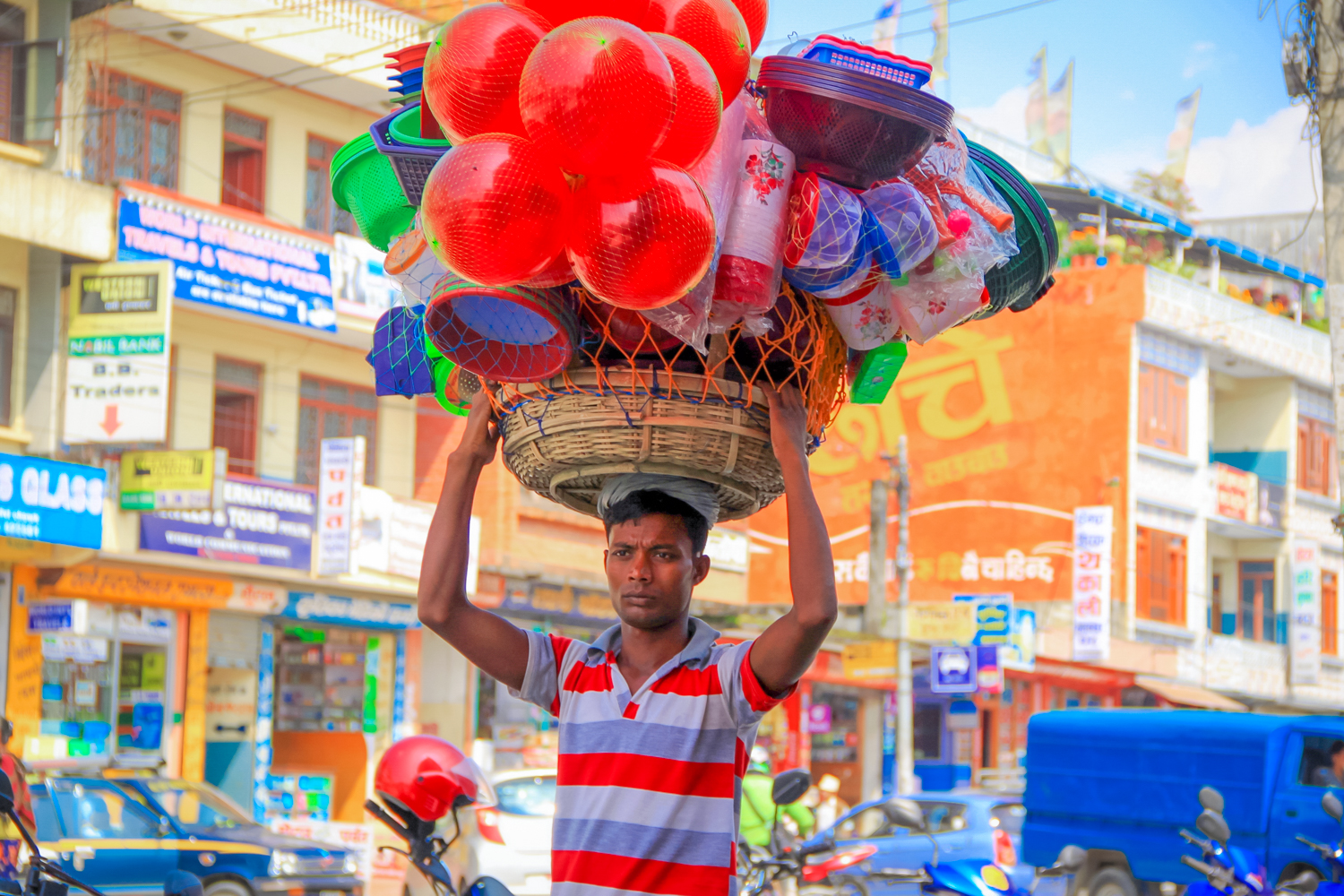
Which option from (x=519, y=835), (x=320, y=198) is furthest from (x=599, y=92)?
(x=320, y=198)

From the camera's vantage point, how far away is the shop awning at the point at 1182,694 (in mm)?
28984

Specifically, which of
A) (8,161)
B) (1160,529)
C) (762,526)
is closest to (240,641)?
(8,161)

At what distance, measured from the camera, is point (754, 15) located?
9.91 feet

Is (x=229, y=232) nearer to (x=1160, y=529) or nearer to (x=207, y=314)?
(x=207, y=314)

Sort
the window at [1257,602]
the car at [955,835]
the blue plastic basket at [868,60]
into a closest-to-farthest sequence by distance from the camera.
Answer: the blue plastic basket at [868,60] → the car at [955,835] → the window at [1257,602]

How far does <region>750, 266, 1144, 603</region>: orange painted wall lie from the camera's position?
29219 millimetres

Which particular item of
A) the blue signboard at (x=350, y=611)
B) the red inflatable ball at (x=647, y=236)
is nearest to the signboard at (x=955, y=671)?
the blue signboard at (x=350, y=611)

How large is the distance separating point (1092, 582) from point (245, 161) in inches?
615

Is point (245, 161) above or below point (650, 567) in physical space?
above

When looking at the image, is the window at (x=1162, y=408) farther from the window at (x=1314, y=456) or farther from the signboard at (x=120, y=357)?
the signboard at (x=120, y=357)

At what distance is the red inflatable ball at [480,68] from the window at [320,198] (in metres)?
17.2

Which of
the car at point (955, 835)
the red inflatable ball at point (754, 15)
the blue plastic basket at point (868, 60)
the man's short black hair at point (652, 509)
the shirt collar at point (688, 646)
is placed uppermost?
the red inflatable ball at point (754, 15)

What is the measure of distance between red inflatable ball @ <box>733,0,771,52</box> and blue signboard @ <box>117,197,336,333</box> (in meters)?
14.4

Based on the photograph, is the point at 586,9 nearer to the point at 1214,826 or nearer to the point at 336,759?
the point at 1214,826
